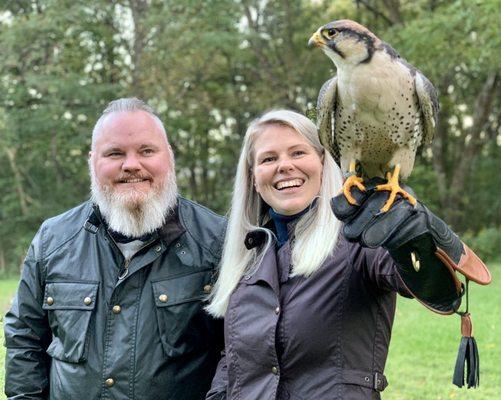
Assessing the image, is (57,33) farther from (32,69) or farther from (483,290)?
(483,290)

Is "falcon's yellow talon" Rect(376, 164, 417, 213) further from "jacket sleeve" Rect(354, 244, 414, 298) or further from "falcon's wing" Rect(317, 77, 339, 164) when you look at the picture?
"falcon's wing" Rect(317, 77, 339, 164)

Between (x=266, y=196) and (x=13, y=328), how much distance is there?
117 cm

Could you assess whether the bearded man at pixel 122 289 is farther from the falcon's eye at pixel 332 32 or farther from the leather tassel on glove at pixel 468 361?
the leather tassel on glove at pixel 468 361

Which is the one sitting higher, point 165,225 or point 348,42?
point 348,42

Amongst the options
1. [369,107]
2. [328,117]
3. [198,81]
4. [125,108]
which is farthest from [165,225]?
[198,81]

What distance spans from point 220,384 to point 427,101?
129 centimetres

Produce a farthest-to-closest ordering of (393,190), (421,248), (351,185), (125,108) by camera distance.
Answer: (125,108)
(351,185)
(393,190)
(421,248)

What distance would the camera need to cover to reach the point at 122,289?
2406 mm

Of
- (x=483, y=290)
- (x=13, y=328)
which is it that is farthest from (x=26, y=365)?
(x=483, y=290)

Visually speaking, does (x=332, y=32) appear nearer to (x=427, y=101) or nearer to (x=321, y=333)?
(x=427, y=101)

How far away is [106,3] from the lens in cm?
1620

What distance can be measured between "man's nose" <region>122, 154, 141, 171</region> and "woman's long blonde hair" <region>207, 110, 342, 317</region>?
404mm

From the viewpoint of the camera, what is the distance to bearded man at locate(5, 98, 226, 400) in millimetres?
2377

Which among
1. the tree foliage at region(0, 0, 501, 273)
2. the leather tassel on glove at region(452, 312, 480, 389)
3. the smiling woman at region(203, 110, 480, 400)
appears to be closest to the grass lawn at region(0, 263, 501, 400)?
the smiling woman at region(203, 110, 480, 400)
